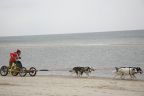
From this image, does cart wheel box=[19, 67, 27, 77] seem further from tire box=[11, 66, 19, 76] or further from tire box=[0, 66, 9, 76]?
tire box=[0, 66, 9, 76]

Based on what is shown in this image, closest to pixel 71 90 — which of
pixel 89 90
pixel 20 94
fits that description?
pixel 89 90

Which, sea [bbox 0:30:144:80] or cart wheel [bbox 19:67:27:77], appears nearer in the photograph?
cart wheel [bbox 19:67:27:77]

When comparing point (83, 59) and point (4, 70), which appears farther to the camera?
point (83, 59)

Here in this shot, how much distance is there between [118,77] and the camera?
794 inches

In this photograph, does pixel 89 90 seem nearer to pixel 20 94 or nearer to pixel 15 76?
pixel 20 94

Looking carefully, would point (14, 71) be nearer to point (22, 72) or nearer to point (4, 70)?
point (22, 72)

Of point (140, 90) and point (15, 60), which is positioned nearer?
point (140, 90)

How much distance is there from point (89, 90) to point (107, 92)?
0.92 m

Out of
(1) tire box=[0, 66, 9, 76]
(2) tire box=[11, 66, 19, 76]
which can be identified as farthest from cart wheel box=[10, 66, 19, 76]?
(1) tire box=[0, 66, 9, 76]

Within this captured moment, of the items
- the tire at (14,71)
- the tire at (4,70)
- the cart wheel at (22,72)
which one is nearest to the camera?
the cart wheel at (22,72)

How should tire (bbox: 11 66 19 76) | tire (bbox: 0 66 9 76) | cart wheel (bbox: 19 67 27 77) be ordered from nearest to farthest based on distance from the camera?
1. cart wheel (bbox: 19 67 27 77)
2. tire (bbox: 11 66 19 76)
3. tire (bbox: 0 66 9 76)

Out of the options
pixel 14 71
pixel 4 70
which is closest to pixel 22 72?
pixel 14 71

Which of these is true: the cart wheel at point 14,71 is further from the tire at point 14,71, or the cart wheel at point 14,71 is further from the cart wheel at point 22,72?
the cart wheel at point 22,72

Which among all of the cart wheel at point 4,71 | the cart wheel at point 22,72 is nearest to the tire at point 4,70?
the cart wheel at point 4,71
